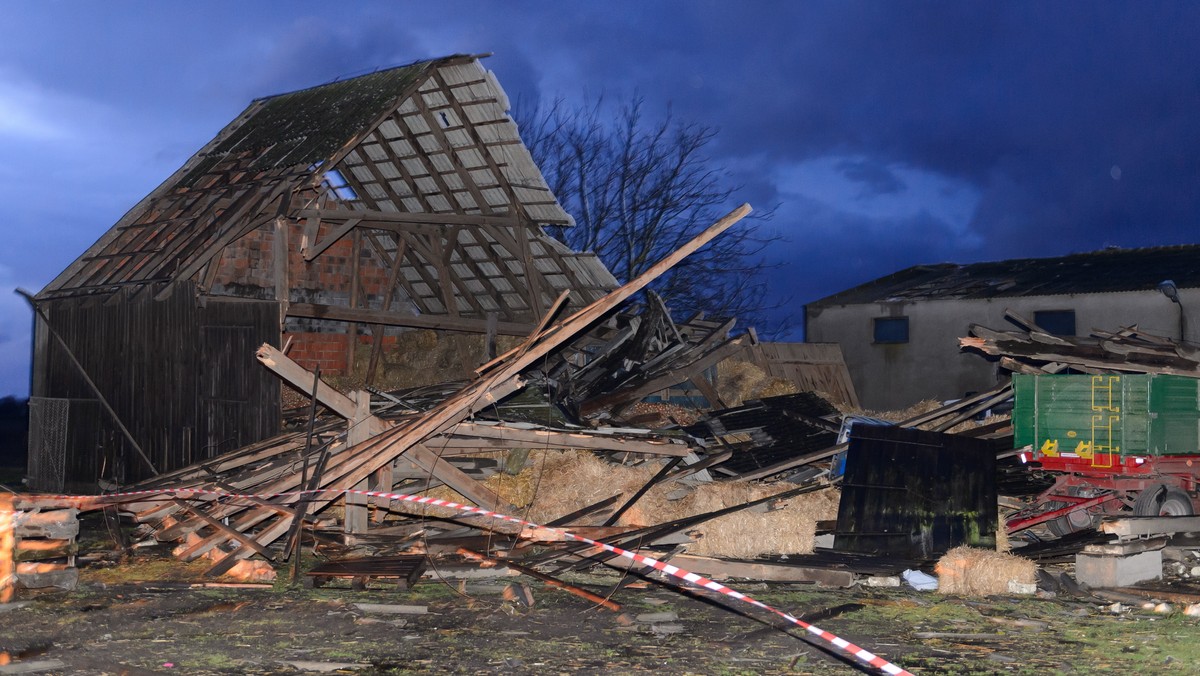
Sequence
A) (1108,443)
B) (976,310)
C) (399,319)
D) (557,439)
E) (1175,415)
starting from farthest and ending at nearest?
(976,310) < (399,319) < (1175,415) < (1108,443) < (557,439)

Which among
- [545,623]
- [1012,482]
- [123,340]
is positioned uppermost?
[123,340]

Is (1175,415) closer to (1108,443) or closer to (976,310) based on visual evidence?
(1108,443)

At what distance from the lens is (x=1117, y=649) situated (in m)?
8.38

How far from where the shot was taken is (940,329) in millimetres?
28875

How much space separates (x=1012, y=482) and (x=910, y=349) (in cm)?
1541

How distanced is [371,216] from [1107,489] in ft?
39.0

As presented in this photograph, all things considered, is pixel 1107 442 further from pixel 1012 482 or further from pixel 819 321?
pixel 819 321

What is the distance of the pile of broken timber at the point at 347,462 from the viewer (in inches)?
457

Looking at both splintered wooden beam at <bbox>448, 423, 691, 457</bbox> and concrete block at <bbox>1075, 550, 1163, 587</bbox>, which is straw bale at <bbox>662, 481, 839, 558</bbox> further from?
concrete block at <bbox>1075, 550, 1163, 587</bbox>

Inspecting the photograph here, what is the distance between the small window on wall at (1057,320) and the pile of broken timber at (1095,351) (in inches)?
486

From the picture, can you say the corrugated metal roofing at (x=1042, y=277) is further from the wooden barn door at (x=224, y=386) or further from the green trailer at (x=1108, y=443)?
the wooden barn door at (x=224, y=386)

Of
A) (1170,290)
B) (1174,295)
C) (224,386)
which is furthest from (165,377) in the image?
(1174,295)

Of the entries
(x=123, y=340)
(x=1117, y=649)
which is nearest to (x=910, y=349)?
(x=123, y=340)

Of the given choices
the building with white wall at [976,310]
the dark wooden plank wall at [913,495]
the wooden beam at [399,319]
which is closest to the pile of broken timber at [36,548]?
the wooden beam at [399,319]
